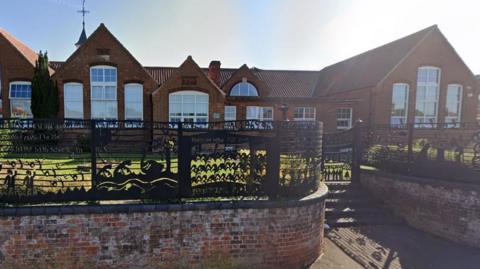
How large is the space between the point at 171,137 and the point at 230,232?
2.02 metres

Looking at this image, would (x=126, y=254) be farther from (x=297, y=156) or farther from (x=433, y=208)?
(x=433, y=208)

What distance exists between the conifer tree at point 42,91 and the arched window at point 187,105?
7064 mm

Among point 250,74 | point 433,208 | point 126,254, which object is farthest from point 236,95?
point 126,254

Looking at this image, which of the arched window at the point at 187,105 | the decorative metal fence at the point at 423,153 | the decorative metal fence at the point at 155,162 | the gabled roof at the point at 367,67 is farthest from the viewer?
the gabled roof at the point at 367,67

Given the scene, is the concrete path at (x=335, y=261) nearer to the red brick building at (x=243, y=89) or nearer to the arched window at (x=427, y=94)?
the red brick building at (x=243, y=89)

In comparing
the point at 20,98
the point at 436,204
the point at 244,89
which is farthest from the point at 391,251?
the point at 20,98

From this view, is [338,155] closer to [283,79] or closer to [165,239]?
[165,239]

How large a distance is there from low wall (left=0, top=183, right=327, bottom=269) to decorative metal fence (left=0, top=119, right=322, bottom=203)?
33 cm

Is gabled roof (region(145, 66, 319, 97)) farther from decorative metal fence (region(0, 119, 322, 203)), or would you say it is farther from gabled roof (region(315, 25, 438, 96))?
decorative metal fence (region(0, 119, 322, 203))

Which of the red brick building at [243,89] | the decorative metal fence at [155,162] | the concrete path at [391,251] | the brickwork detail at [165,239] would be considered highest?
the red brick building at [243,89]

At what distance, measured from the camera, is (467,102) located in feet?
68.7

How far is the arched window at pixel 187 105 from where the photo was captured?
58.1 feet

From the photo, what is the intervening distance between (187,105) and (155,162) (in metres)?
13.4

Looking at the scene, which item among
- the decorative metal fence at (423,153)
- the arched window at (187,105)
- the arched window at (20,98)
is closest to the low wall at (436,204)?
the decorative metal fence at (423,153)
